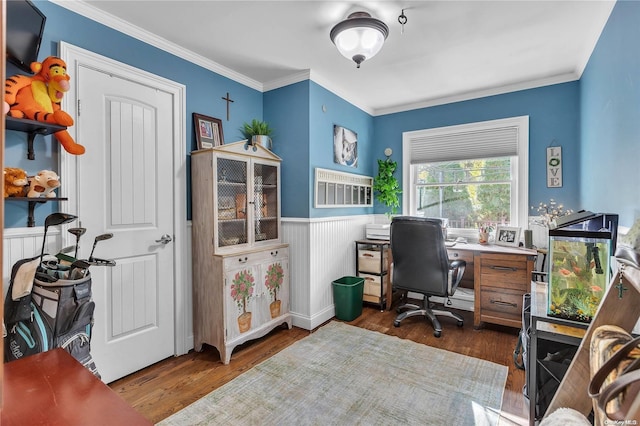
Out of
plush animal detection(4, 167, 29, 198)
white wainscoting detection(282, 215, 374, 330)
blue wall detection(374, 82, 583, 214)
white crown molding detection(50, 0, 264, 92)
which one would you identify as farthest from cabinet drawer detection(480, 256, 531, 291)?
plush animal detection(4, 167, 29, 198)

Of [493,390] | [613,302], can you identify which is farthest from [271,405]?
[613,302]

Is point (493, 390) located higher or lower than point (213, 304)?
lower

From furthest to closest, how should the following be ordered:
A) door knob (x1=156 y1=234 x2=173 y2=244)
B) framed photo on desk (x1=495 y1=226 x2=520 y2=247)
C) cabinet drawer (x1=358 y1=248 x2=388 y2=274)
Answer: cabinet drawer (x1=358 y1=248 x2=388 y2=274)
framed photo on desk (x1=495 y1=226 x2=520 y2=247)
door knob (x1=156 y1=234 x2=173 y2=244)

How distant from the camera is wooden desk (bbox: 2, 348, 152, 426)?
0.75m

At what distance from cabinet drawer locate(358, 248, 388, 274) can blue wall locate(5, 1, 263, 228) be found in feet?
6.21

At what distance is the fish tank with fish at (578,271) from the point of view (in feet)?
4.17

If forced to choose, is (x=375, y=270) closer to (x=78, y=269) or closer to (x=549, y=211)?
(x=549, y=211)

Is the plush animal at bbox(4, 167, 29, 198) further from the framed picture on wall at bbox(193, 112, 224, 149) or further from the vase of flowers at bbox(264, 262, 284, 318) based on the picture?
the vase of flowers at bbox(264, 262, 284, 318)

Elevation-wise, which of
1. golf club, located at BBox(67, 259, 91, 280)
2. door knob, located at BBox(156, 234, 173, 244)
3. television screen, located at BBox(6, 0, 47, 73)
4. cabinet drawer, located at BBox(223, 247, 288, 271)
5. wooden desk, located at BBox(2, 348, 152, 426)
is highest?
television screen, located at BBox(6, 0, 47, 73)

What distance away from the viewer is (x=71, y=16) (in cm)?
197

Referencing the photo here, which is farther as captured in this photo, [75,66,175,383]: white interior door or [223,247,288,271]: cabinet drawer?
[223,247,288,271]: cabinet drawer

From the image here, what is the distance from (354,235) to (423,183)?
115 centimetres

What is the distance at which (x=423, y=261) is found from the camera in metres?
2.96

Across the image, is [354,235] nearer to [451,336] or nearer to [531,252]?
[451,336]
